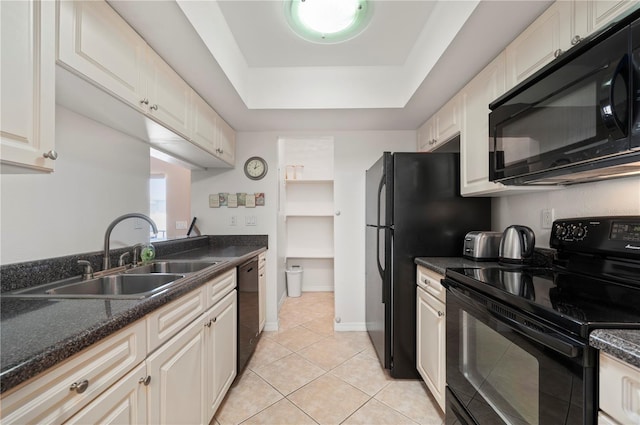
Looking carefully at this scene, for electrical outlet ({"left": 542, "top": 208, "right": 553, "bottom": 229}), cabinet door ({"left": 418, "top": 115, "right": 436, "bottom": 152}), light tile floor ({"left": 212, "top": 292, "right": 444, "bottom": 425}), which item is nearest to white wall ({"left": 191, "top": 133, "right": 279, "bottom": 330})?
light tile floor ({"left": 212, "top": 292, "right": 444, "bottom": 425})

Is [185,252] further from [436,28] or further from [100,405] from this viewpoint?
[436,28]

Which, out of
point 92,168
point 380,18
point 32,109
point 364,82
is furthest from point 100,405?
point 364,82

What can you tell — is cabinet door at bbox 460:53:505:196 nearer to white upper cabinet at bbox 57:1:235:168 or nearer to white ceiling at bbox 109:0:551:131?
white ceiling at bbox 109:0:551:131

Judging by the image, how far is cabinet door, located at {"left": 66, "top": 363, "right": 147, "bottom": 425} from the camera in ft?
2.09

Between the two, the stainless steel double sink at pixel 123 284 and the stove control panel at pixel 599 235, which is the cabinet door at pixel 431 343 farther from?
the stainless steel double sink at pixel 123 284

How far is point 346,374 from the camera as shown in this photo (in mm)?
1851

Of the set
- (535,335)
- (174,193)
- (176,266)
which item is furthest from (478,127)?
(174,193)

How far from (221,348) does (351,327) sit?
156 centimetres

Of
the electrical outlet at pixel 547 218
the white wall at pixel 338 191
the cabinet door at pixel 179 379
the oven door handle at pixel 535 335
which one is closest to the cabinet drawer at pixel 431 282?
the oven door handle at pixel 535 335

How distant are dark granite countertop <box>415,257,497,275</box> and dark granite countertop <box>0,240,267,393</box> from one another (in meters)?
1.34

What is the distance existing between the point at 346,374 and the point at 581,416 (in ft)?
4.87

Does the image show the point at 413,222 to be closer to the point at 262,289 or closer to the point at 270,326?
the point at 262,289

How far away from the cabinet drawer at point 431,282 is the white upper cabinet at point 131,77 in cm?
185

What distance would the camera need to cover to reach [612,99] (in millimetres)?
737
